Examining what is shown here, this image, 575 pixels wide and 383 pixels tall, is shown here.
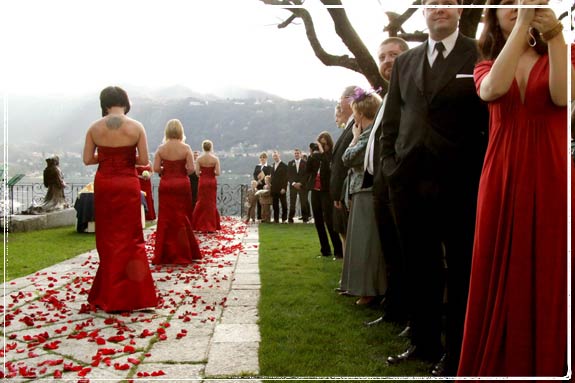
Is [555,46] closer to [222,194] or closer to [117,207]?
[117,207]

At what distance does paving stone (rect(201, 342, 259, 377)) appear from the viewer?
11.0 ft

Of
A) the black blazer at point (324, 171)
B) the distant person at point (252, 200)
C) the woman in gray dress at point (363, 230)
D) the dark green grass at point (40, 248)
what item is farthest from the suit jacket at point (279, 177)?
the woman in gray dress at point (363, 230)

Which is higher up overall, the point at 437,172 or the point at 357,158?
the point at 357,158

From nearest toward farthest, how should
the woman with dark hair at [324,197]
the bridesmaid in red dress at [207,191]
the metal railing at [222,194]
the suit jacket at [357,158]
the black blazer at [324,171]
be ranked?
1. the suit jacket at [357,158]
2. the woman with dark hair at [324,197]
3. the black blazer at [324,171]
4. the bridesmaid in red dress at [207,191]
5. the metal railing at [222,194]

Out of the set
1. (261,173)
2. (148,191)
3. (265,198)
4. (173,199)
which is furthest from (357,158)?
(261,173)

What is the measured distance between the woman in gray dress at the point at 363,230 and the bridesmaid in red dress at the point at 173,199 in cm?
403

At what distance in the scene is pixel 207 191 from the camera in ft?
44.4

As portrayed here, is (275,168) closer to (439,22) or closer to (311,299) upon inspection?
(311,299)

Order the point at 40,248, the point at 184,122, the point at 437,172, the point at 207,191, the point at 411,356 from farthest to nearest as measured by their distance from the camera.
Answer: the point at 184,122 < the point at 207,191 < the point at 40,248 < the point at 411,356 < the point at 437,172

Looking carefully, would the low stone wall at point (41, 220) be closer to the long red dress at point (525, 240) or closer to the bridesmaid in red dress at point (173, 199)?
Answer: the bridesmaid in red dress at point (173, 199)

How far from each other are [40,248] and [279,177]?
8.62m

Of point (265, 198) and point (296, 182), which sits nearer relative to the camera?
point (296, 182)

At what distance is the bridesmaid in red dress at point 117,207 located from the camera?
17.4 ft

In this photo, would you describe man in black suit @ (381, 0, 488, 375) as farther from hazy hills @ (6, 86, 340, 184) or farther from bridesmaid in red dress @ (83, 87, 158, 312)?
bridesmaid in red dress @ (83, 87, 158, 312)
